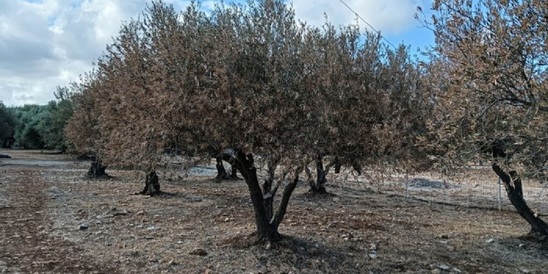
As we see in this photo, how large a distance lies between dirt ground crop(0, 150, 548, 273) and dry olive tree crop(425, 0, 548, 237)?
2828 millimetres

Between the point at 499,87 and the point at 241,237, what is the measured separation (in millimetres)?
4885

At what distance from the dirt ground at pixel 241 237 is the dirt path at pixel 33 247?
0.05 ft

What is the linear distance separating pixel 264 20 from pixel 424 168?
3.96m

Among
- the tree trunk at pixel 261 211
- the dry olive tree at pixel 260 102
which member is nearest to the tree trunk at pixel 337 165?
the dry olive tree at pixel 260 102

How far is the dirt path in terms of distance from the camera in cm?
637

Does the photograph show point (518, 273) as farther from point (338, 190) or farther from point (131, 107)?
point (338, 190)

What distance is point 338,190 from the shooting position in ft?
56.7

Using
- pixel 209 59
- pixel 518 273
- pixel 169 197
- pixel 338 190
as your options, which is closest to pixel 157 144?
pixel 209 59

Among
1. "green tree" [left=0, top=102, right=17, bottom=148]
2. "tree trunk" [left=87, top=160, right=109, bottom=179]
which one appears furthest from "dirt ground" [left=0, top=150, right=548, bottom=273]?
"green tree" [left=0, top=102, right=17, bottom=148]

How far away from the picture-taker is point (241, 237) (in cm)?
788

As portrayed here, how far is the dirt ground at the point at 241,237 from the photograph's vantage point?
6.80 m

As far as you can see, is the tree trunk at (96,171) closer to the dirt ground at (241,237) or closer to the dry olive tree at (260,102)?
the dirt ground at (241,237)

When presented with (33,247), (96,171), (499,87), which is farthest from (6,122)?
(499,87)

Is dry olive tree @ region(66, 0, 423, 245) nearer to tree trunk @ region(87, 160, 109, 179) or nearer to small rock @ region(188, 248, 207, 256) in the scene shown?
small rock @ region(188, 248, 207, 256)
